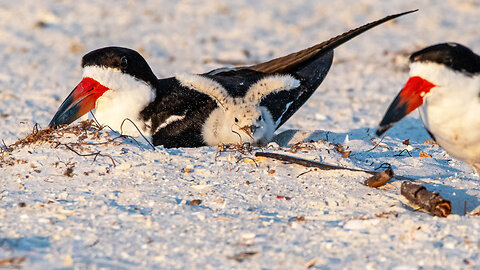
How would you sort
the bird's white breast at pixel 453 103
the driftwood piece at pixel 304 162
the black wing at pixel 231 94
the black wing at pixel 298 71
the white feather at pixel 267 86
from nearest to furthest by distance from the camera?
1. the bird's white breast at pixel 453 103
2. the driftwood piece at pixel 304 162
3. the black wing at pixel 231 94
4. the white feather at pixel 267 86
5. the black wing at pixel 298 71

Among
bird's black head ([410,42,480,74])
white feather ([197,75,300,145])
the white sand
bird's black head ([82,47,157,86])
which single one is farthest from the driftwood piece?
bird's black head ([82,47,157,86])

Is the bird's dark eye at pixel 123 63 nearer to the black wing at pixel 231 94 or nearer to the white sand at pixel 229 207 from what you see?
the black wing at pixel 231 94

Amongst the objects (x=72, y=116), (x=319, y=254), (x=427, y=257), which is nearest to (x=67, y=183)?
(x=72, y=116)

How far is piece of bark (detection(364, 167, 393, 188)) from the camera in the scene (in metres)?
3.56

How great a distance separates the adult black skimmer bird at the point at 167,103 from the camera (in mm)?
4301

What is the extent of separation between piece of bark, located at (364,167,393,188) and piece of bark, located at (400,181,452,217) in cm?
12

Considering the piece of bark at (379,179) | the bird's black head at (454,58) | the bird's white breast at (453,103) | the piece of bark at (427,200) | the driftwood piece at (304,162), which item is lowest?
the piece of bark at (427,200)

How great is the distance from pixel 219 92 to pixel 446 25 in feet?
19.5

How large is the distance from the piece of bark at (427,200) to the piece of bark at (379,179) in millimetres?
123

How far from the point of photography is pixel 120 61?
168 inches

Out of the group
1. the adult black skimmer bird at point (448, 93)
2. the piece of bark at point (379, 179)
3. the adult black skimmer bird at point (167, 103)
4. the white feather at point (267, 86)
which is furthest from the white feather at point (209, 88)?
the adult black skimmer bird at point (448, 93)

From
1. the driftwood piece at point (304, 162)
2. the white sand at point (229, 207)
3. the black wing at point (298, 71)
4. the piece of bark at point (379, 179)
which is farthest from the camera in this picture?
the black wing at point (298, 71)

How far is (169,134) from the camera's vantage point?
14.2 ft

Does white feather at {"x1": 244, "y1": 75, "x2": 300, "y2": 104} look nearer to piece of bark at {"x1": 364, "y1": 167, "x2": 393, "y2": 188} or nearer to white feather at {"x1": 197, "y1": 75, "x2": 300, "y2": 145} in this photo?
white feather at {"x1": 197, "y1": 75, "x2": 300, "y2": 145}
